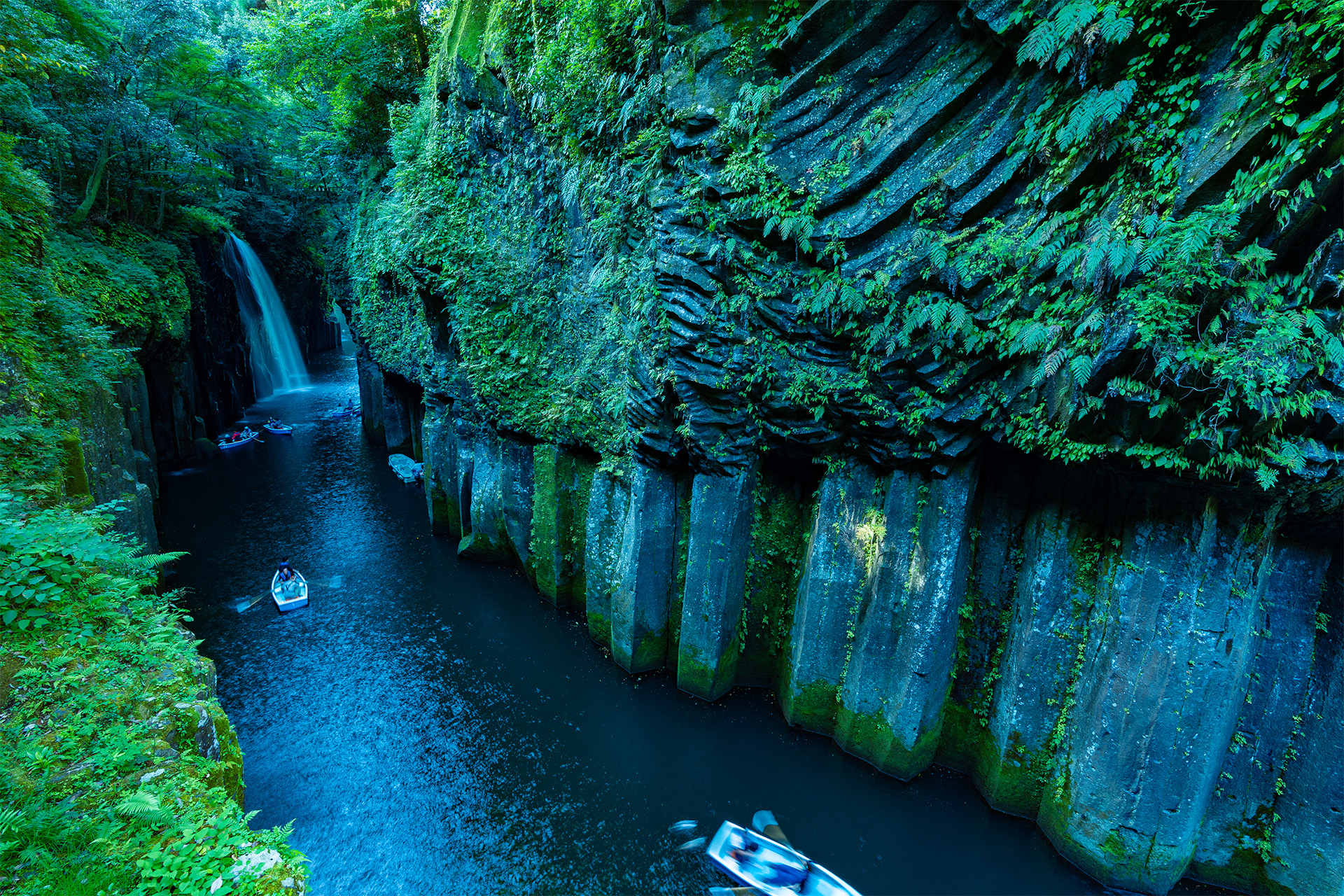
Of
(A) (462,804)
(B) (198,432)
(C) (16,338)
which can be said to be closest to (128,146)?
(B) (198,432)

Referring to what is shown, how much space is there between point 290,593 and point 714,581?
1206 centimetres

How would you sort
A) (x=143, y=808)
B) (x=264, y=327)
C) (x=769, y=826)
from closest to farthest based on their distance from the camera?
(x=143, y=808)
(x=769, y=826)
(x=264, y=327)

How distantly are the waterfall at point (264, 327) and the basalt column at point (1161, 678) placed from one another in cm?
4094

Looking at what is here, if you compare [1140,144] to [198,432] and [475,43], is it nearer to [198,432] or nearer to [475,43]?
[475,43]

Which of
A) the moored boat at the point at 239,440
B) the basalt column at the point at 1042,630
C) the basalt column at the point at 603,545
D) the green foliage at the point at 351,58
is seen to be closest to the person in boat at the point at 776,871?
the basalt column at the point at 1042,630

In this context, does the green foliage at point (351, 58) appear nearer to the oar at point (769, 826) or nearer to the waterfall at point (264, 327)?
the waterfall at point (264, 327)

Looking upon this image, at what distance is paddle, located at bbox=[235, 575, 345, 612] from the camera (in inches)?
618

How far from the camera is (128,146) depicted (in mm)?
19750

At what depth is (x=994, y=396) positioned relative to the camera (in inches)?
355

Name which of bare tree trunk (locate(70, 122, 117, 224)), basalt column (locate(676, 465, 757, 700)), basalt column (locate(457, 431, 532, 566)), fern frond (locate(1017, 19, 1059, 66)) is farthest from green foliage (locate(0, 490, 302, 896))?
bare tree trunk (locate(70, 122, 117, 224))

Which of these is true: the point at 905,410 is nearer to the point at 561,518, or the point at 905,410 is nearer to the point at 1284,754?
the point at 1284,754

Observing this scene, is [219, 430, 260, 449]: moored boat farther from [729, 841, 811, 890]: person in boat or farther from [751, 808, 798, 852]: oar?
[729, 841, 811, 890]: person in boat

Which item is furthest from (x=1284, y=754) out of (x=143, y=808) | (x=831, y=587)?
(x=143, y=808)

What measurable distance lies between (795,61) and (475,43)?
11.8 m
